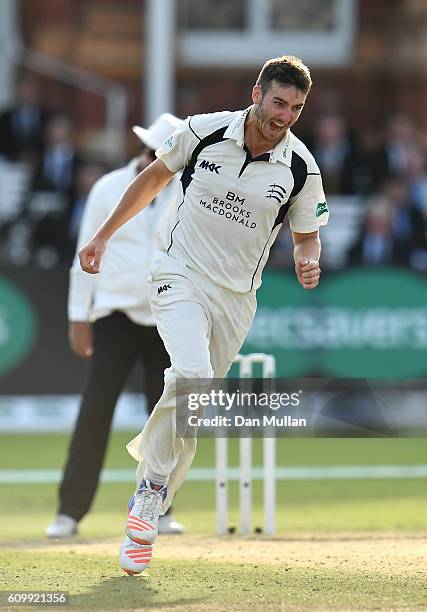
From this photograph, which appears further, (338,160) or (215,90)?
(215,90)

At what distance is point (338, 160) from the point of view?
55.6 feet

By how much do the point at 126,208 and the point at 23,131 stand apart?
11.7m

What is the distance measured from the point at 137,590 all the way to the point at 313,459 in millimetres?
6367

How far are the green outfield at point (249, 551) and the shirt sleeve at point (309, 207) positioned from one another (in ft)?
5.17

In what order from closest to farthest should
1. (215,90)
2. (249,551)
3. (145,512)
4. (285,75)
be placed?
(285,75)
(145,512)
(249,551)
(215,90)

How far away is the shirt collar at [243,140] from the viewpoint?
6.18 metres

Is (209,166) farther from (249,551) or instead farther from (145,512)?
(249,551)

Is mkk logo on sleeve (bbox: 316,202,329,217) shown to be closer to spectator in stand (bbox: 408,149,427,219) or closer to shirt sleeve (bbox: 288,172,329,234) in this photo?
shirt sleeve (bbox: 288,172,329,234)

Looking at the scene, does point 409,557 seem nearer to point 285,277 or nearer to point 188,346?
point 188,346

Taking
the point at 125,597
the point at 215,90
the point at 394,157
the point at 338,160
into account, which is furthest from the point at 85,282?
the point at 215,90

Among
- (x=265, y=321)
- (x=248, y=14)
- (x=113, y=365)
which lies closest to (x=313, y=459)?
(x=265, y=321)

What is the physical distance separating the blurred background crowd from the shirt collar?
34.1ft

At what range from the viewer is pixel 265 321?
13375mm

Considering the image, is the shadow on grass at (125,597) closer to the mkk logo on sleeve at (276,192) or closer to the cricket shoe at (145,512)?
the cricket shoe at (145,512)
